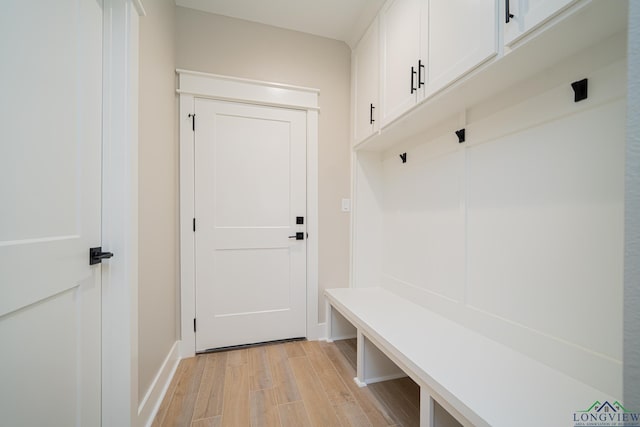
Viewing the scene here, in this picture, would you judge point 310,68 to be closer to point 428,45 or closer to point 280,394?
point 428,45

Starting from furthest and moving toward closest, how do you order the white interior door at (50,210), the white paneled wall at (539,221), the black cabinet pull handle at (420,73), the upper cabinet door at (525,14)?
the black cabinet pull handle at (420,73), the white paneled wall at (539,221), the upper cabinet door at (525,14), the white interior door at (50,210)

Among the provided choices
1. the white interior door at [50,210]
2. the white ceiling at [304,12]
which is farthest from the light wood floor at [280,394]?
the white ceiling at [304,12]

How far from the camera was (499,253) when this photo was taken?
4.21 ft

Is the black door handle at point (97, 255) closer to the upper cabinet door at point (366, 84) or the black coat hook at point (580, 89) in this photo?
the upper cabinet door at point (366, 84)

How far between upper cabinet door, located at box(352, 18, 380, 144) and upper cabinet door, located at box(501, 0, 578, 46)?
3.32 feet

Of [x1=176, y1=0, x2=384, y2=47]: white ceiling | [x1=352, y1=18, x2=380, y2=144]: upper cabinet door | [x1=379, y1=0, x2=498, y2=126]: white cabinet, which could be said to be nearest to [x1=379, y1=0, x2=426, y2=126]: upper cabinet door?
[x1=379, y1=0, x2=498, y2=126]: white cabinet

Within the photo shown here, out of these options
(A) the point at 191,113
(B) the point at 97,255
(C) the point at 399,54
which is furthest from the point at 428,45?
(B) the point at 97,255

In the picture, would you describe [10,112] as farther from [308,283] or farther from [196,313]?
[308,283]

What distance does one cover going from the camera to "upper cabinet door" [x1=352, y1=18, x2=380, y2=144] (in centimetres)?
195

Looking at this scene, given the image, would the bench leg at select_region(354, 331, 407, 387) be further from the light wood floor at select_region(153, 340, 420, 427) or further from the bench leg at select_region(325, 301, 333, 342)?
the bench leg at select_region(325, 301, 333, 342)

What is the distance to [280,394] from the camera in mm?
1568

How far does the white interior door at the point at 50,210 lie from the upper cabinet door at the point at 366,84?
1.65 meters

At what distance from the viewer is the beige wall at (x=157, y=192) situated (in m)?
1.36

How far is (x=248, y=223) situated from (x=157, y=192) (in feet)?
2.48
